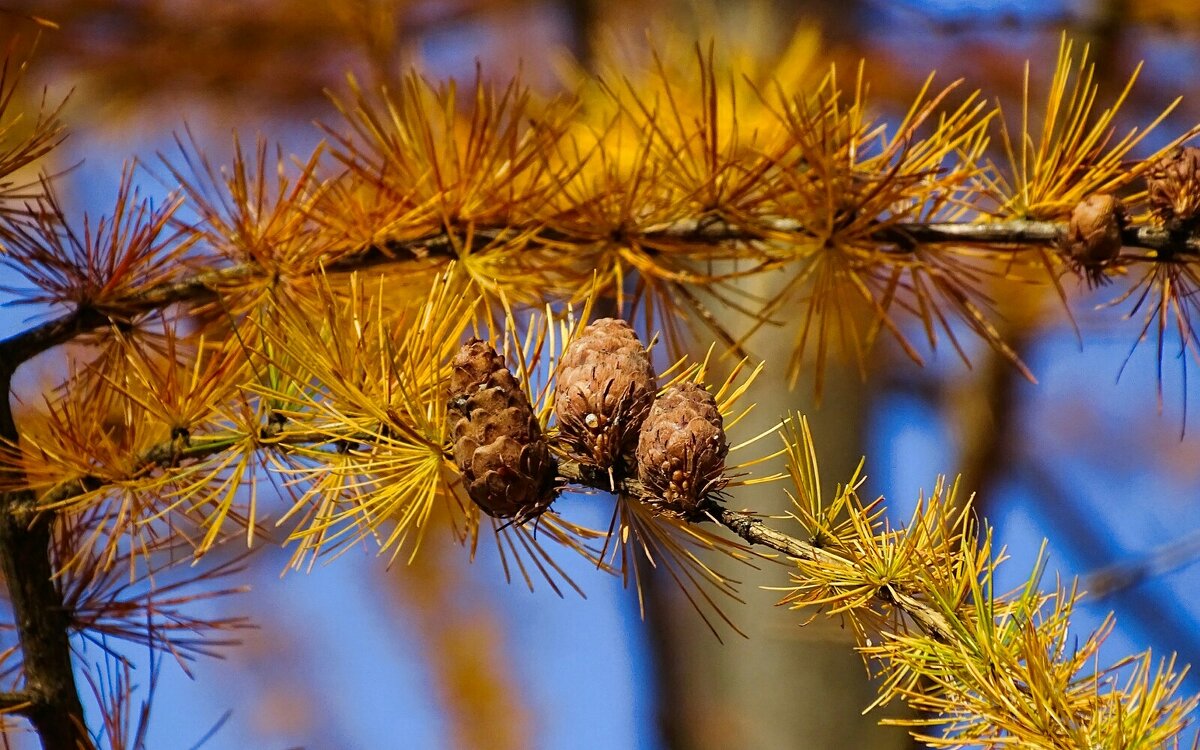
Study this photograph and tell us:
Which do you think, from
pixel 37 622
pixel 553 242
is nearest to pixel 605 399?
pixel 553 242

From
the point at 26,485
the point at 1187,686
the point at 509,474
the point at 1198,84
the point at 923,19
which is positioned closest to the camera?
the point at 509,474

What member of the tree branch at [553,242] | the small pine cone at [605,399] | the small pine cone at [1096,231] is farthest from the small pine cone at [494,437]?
the small pine cone at [1096,231]

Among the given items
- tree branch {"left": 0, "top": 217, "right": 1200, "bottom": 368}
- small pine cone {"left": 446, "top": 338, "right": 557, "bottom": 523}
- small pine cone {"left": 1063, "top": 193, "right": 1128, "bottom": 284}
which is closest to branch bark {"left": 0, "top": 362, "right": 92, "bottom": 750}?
tree branch {"left": 0, "top": 217, "right": 1200, "bottom": 368}

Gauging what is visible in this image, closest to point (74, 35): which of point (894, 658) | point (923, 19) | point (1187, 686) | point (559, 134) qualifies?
point (923, 19)

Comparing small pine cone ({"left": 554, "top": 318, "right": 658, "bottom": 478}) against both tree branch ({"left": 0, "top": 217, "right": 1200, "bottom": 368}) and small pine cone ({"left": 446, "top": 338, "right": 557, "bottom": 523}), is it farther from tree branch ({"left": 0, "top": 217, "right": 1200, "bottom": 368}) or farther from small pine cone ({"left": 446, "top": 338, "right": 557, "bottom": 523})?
tree branch ({"left": 0, "top": 217, "right": 1200, "bottom": 368})

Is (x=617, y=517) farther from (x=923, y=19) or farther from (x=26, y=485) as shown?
(x=923, y=19)

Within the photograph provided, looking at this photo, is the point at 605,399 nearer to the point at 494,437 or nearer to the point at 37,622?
the point at 494,437

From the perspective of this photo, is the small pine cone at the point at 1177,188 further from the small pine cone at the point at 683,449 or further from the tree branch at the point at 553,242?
the small pine cone at the point at 683,449
